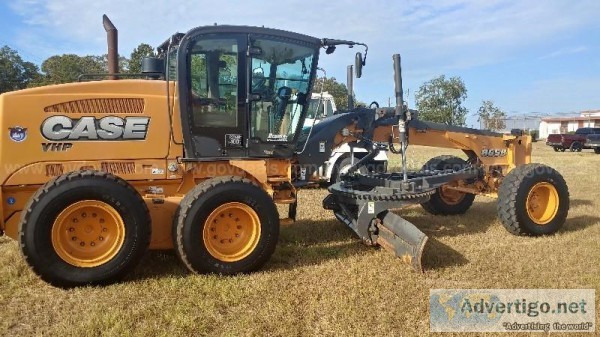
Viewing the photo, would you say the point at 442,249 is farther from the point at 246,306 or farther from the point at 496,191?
the point at 246,306

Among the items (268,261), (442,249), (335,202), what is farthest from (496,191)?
(268,261)

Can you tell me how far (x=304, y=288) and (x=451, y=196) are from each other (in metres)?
4.30

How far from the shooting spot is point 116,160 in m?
5.02

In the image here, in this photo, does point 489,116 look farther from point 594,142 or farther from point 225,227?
point 225,227

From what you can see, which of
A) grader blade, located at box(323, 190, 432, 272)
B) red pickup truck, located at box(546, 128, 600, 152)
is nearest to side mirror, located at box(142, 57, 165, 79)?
grader blade, located at box(323, 190, 432, 272)

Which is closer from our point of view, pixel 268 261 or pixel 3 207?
pixel 3 207

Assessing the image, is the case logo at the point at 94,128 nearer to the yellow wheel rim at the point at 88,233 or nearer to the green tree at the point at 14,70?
the yellow wheel rim at the point at 88,233

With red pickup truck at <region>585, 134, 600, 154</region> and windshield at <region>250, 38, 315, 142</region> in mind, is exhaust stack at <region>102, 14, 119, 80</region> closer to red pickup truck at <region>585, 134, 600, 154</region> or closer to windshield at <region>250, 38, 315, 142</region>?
windshield at <region>250, 38, 315, 142</region>

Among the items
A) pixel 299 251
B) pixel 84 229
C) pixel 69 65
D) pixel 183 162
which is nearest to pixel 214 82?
pixel 183 162

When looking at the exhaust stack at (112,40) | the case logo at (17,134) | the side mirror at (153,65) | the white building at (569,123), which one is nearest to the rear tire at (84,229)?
the case logo at (17,134)

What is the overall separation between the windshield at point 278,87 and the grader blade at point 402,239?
1477mm

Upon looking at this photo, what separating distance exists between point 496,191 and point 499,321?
369cm

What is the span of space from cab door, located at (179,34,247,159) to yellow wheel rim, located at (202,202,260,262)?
2.36ft

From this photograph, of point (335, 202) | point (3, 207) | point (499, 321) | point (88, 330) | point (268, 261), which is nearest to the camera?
point (88, 330)
